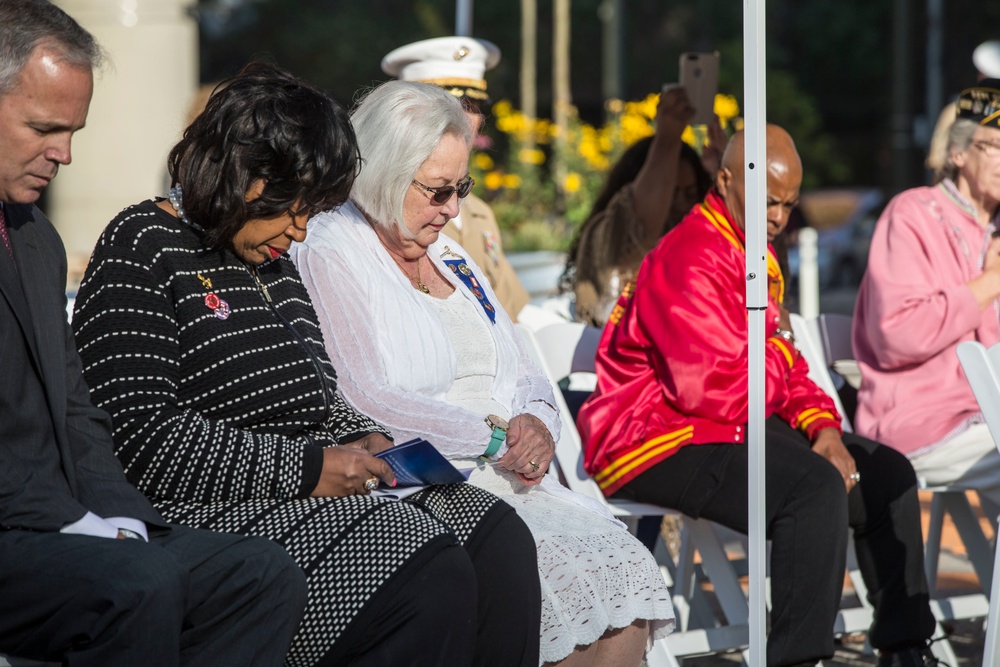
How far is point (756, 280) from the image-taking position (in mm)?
3012

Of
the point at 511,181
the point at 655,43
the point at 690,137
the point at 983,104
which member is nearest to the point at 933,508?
the point at 983,104

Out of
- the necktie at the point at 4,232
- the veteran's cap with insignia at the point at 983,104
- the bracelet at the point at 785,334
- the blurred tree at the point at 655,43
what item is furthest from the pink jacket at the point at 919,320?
the blurred tree at the point at 655,43

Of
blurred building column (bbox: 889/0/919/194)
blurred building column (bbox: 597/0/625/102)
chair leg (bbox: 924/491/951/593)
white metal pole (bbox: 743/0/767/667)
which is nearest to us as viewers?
white metal pole (bbox: 743/0/767/667)

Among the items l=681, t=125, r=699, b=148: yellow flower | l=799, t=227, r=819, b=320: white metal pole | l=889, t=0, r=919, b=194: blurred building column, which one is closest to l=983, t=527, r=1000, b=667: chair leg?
l=681, t=125, r=699, b=148: yellow flower

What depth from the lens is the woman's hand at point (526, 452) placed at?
10.3 feet

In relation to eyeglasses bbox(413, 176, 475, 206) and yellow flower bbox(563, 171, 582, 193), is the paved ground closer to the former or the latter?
eyeglasses bbox(413, 176, 475, 206)

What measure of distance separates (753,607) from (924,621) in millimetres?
825

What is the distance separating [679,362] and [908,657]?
1.05 metres

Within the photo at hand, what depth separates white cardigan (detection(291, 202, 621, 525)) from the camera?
10.1 feet

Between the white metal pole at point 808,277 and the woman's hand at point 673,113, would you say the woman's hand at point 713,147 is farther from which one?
the white metal pole at point 808,277

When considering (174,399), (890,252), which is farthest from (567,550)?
(890,252)

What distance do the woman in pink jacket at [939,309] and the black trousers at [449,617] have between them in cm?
175

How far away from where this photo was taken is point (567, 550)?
2943 mm

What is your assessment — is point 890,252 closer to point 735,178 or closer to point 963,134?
point 963,134
